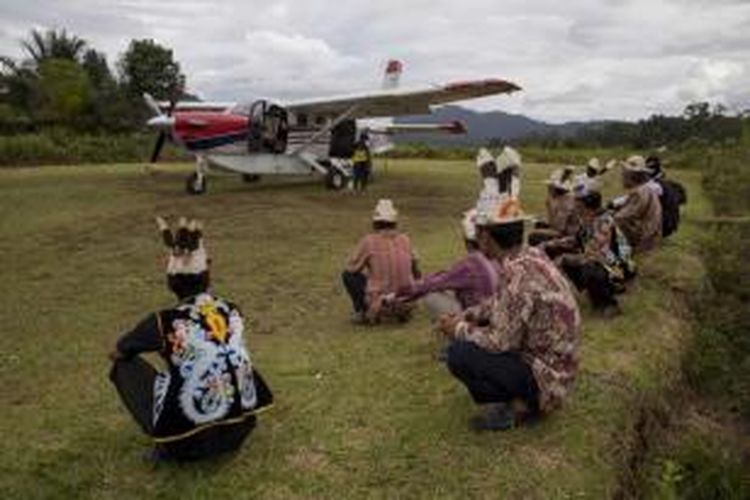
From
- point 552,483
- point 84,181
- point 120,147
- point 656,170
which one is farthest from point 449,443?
point 120,147

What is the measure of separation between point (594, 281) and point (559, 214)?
1497 millimetres

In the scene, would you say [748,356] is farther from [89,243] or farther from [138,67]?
[138,67]

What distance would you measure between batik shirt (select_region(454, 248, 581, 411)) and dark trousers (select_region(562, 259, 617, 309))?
295cm

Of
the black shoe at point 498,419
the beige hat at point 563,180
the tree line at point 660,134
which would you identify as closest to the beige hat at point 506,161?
the black shoe at point 498,419

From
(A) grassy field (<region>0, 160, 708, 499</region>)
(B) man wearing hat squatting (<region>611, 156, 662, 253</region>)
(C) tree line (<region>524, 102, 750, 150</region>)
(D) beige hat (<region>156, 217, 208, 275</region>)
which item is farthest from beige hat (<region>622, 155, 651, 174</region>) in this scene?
(C) tree line (<region>524, 102, 750, 150</region>)

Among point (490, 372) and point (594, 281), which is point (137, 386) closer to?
point (490, 372)

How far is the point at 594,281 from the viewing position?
27.0ft

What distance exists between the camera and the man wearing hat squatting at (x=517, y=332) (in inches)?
200

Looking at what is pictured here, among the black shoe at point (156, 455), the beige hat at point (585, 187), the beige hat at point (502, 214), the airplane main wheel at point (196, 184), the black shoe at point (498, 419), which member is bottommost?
the airplane main wheel at point (196, 184)

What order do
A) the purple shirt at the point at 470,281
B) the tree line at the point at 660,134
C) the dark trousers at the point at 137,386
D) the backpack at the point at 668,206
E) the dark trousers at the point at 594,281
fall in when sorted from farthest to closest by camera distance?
the tree line at the point at 660,134 → the backpack at the point at 668,206 → the dark trousers at the point at 594,281 → the purple shirt at the point at 470,281 → the dark trousers at the point at 137,386

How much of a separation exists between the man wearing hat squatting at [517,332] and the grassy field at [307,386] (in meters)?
0.38

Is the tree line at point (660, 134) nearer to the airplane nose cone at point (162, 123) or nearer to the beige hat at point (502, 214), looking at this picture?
the airplane nose cone at point (162, 123)

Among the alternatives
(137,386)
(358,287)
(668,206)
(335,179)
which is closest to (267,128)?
(335,179)

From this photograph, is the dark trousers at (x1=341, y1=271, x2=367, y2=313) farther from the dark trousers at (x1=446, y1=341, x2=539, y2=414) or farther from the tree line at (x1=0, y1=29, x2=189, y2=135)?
the tree line at (x1=0, y1=29, x2=189, y2=135)
